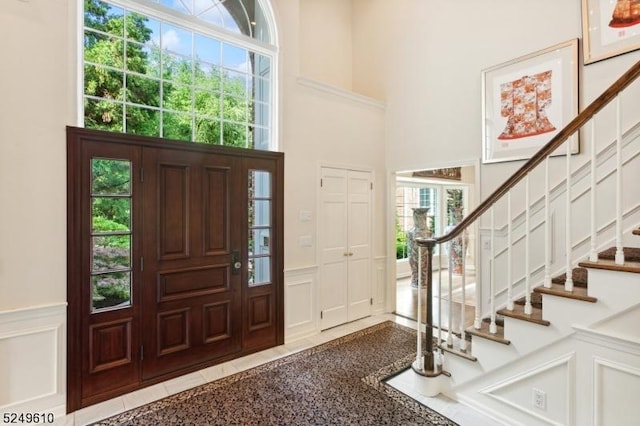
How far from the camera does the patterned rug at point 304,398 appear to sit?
2.36 metres

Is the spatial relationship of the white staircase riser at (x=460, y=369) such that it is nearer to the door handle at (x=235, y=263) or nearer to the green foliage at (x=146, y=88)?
the door handle at (x=235, y=263)

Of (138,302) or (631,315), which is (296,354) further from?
(631,315)

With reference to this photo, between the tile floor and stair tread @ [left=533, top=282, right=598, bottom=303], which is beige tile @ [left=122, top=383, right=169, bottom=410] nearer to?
the tile floor

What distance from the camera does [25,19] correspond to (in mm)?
2320

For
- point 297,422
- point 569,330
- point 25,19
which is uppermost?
point 25,19

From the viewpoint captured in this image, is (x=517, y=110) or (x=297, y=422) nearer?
(x=297, y=422)

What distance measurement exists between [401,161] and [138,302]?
3.57 meters

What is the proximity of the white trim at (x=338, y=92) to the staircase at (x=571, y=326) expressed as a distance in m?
2.45

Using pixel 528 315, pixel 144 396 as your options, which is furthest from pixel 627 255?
pixel 144 396

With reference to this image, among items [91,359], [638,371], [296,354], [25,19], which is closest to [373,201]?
[296,354]

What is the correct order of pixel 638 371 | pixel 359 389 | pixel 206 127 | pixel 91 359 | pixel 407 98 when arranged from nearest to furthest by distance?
pixel 638 371, pixel 91 359, pixel 359 389, pixel 206 127, pixel 407 98

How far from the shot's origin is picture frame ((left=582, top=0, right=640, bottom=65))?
105 inches

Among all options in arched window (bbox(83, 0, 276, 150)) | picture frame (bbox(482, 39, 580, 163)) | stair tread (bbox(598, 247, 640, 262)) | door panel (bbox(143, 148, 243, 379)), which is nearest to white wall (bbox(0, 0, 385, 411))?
arched window (bbox(83, 0, 276, 150))

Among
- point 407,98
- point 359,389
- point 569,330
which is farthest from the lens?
point 407,98
